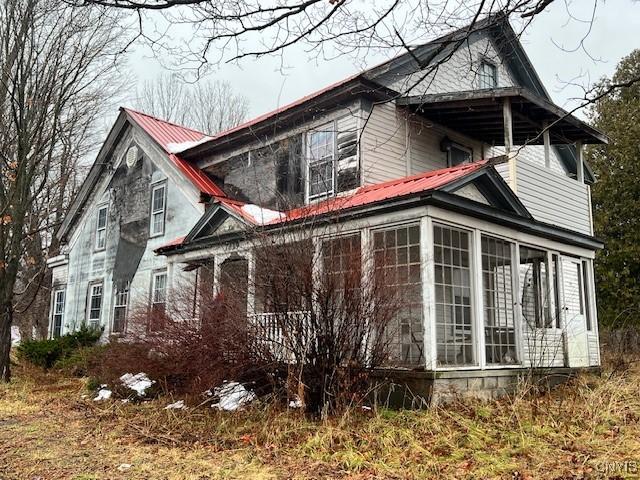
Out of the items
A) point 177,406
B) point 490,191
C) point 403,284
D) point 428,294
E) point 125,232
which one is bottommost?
point 177,406

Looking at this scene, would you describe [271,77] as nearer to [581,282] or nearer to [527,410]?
[527,410]

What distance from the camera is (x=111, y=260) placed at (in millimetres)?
18156

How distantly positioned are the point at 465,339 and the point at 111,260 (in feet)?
40.8

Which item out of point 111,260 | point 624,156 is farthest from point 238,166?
point 624,156

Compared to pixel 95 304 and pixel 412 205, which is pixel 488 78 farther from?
pixel 95 304

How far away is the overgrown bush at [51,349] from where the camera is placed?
15773 millimetres

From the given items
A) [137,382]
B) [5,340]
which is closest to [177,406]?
[137,382]

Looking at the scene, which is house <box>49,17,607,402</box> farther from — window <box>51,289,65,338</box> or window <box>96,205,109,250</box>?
window <box>51,289,65,338</box>

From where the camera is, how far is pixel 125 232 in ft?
58.3

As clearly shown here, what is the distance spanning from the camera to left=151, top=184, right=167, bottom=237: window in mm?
16406

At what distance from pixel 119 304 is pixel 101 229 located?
3.05m

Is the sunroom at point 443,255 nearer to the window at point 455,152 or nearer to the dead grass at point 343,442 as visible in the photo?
the dead grass at point 343,442

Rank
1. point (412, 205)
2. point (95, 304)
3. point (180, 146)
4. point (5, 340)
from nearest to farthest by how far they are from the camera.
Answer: point (412, 205), point (5, 340), point (180, 146), point (95, 304)

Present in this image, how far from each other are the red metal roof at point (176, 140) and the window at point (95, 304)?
516 cm
